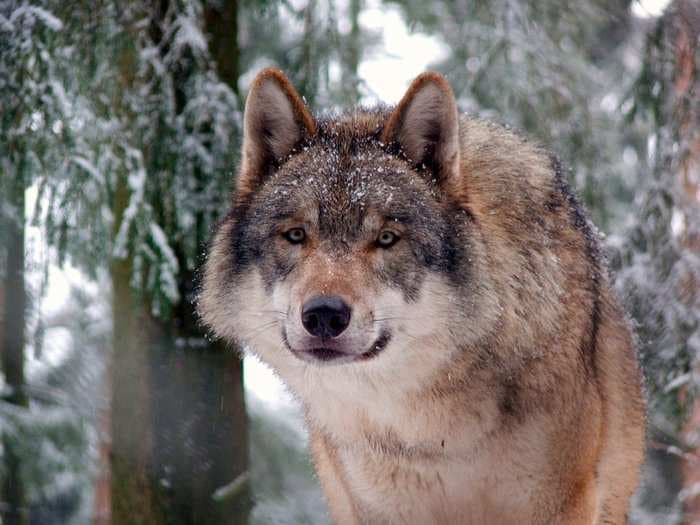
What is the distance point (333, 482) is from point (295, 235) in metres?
1.34

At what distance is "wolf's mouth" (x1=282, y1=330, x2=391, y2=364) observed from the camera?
3.31m

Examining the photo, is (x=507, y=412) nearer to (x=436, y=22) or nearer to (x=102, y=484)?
(x=436, y=22)

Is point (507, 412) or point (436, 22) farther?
point (436, 22)

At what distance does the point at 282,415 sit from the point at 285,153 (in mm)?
8153

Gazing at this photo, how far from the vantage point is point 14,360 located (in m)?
7.80

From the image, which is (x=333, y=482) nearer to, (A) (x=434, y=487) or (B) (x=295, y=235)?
(A) (x=434, y=487)

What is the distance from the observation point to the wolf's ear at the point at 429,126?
360 centimetres

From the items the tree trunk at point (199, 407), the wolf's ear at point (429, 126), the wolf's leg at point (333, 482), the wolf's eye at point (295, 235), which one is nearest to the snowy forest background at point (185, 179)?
the tree trunk at point (199, 407)

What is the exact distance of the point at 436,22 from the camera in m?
9.84

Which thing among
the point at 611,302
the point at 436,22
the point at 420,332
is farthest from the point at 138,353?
the point at 436,22

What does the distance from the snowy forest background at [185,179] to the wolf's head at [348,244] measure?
0.62 meters

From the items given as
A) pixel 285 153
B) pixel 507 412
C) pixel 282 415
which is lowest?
pixel 282 415

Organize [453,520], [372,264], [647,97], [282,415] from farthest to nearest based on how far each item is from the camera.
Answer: [282,415] < [647,97] < [453,520] < [372,264]

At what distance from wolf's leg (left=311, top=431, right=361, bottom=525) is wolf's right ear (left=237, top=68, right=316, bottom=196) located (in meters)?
1.23
